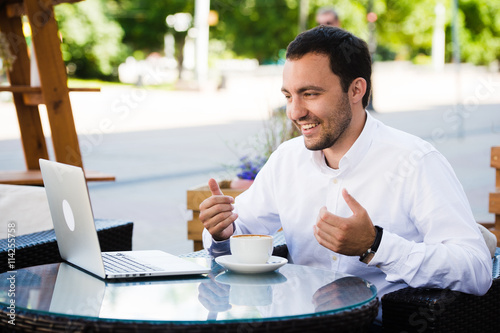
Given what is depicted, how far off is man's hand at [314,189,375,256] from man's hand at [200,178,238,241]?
43 cm

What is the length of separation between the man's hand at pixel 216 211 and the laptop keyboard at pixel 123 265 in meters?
0.31

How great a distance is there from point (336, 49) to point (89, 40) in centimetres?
3559

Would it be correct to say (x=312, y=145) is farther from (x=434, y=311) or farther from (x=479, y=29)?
(x=479, y=29)

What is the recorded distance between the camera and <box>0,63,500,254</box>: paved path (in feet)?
25.5

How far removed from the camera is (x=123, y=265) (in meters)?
2.28

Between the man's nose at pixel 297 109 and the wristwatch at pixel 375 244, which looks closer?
the wristwatch at pixel 375 244

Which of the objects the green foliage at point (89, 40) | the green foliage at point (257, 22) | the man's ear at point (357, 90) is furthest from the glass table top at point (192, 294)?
the green foliage at point (257, 22)

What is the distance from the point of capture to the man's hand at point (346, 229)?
2.13m

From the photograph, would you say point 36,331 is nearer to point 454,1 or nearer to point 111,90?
point 454,1

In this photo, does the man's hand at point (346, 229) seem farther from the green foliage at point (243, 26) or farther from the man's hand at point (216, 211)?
the green foliage at point (243, 26)

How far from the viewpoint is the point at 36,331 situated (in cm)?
180

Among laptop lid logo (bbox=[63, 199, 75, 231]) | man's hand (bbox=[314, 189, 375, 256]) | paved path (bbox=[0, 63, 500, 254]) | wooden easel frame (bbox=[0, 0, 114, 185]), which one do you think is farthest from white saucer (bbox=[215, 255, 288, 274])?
paved path (bbox=[0, 63, 500, 254])

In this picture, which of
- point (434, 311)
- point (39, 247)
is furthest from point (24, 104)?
point (434, 311)

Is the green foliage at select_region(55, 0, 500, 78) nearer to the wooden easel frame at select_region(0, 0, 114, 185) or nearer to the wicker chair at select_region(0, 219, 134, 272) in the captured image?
the wooden easel frame at select_region(0, 0, 114, 185)
